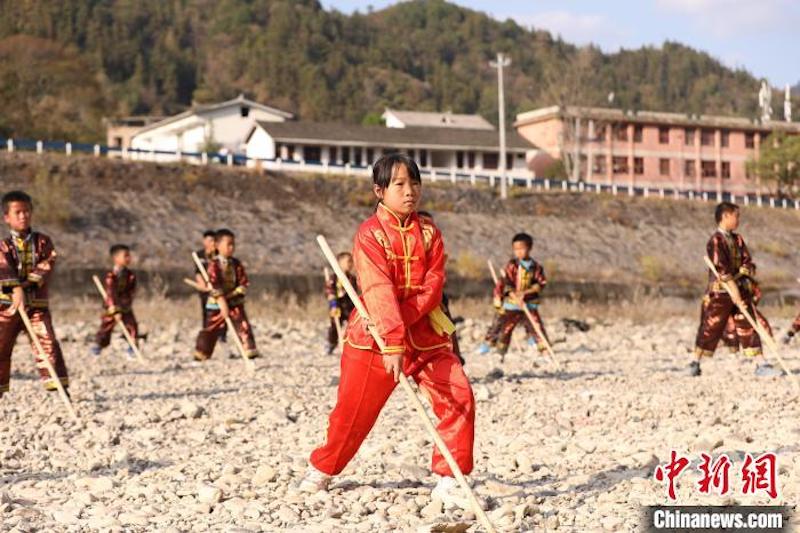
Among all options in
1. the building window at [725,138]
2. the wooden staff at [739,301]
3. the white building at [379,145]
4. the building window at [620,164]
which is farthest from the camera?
the building window at [725,138]

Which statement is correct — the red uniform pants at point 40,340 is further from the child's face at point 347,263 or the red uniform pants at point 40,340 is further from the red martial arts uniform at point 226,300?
the child's face at point 347,263

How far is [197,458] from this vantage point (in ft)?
23.4

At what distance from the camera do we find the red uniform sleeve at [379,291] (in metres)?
5.34

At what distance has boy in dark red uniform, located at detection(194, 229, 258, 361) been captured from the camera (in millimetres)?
12836

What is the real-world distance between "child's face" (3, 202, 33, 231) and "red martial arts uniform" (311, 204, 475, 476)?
4243 millimetres

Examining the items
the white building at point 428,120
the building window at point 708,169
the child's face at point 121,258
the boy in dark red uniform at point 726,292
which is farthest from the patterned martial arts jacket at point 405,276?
the white building at point 428,120

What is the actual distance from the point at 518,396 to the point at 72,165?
→ 122 ft

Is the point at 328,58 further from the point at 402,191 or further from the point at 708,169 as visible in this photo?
the point at 402,191

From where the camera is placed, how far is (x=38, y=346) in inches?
356

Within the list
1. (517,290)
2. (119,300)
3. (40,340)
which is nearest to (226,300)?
(119,300)

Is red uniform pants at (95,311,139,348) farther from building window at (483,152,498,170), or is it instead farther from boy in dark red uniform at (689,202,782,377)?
building window at (483,152,498,170)

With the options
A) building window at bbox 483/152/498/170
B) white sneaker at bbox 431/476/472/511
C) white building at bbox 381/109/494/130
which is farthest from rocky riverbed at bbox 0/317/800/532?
white building at bbox 381/109/494/130

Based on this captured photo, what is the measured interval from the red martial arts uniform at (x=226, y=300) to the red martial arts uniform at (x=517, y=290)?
3026mm

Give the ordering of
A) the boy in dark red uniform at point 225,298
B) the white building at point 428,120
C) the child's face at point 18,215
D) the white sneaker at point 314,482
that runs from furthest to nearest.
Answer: the white building at point 428,120 → the boy in dark red uniform at point 225,298 → the child's face at point 18,215 → the white sneaker at point 314,482
